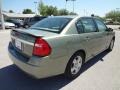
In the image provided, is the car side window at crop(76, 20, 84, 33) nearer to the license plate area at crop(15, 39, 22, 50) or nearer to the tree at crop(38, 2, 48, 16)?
the license plate area at crop(15, 39, 22, 50)

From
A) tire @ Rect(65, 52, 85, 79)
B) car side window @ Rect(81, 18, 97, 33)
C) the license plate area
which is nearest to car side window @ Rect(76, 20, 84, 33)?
car side window @ Rect(81, 18, 97, 33)

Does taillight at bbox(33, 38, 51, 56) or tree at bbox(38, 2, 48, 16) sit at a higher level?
tree at bbox(38, 2, 48, 16)

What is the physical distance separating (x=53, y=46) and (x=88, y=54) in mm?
1700

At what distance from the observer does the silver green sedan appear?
3363 mm

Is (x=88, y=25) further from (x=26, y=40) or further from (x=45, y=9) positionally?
(x=45, y=9)

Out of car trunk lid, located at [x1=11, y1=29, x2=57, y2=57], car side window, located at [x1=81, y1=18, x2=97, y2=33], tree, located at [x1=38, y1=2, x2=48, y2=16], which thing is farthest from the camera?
tree, located at [x1=38, y1=2, x2=48, y2=16]

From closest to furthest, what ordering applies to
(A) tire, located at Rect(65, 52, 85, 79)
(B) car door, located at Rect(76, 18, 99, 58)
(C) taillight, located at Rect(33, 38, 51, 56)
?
(C) taillight, located at Rect(33, 38, 51, 56)
(A) tire, located at Rect(65, 52, 85, 79)
(B) car door, located at Rect(76, 18, 99, 58)

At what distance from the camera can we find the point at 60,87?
387 centimetres

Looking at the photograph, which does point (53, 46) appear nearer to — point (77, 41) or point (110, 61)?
point (77, 41)

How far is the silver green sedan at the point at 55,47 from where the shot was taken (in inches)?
132

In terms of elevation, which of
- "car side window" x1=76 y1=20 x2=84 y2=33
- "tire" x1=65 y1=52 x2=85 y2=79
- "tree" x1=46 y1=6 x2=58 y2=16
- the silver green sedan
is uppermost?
"tree" x1=46 y1=6 x2=58 y2=16

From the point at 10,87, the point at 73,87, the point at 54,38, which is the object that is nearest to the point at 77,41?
the point at 54,38

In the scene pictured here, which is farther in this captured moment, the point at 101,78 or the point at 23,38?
the point at 101,78

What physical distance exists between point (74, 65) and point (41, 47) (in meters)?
1.33
